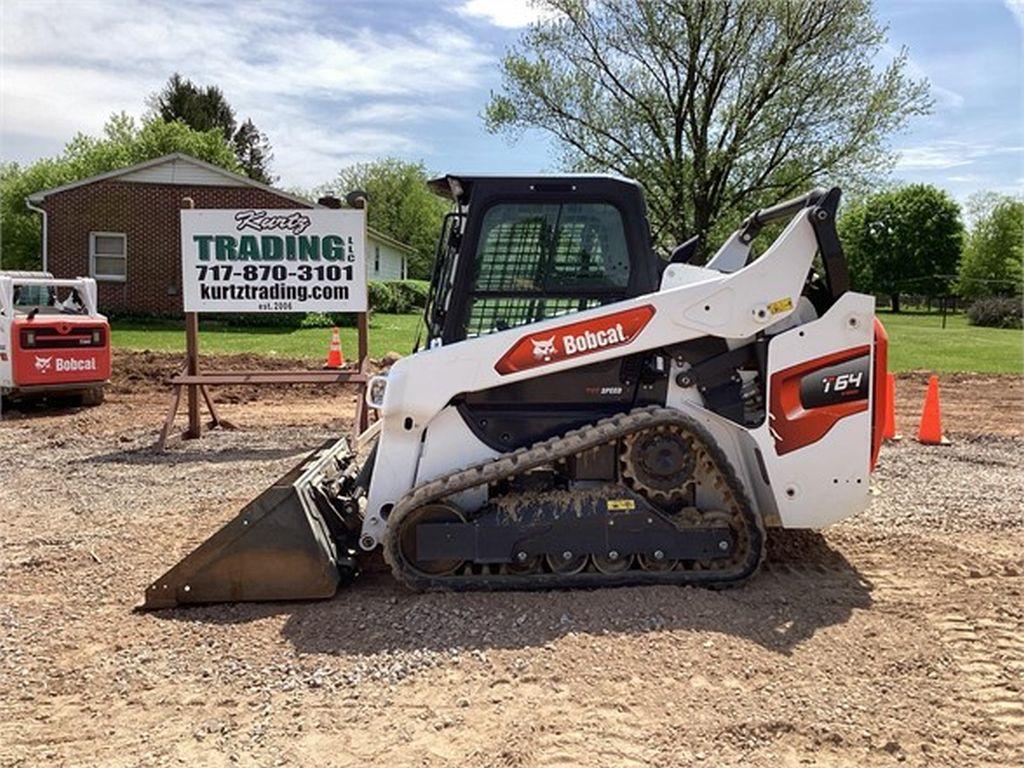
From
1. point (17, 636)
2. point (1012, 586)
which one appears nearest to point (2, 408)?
point (17, 636)

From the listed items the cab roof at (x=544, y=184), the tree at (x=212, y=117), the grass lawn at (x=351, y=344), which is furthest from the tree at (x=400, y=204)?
the cab roof at (x=544, y=184)

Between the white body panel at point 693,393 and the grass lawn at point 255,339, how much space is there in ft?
41.8

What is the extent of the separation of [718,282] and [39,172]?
54.2 m

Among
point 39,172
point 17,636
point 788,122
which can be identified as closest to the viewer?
point 17,636

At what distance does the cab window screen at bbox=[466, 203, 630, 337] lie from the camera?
507cm

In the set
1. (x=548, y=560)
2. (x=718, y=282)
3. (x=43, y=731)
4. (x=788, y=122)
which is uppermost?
(x=788, y=122)

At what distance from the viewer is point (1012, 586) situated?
516 cm

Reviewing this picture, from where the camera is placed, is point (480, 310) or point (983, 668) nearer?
point (983, 668)

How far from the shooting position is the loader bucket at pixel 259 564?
15.6ft

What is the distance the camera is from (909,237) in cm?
7025

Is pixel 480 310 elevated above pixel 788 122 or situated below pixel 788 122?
below

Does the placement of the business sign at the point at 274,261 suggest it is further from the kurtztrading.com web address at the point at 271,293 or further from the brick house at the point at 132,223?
the brick house at the point at 132,223

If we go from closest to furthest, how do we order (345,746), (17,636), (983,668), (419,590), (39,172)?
(345,746)
(983,668)
(17,636)
(419,590)
(39,172)

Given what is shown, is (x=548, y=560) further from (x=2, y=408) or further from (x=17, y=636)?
(x=2, y=408)
